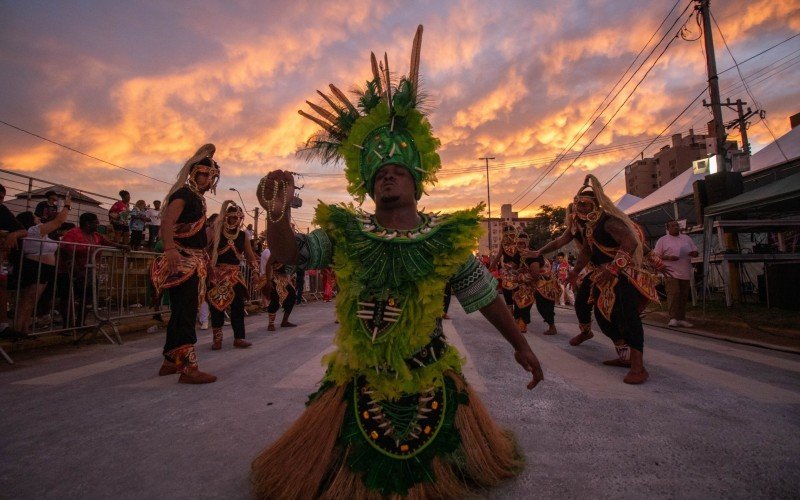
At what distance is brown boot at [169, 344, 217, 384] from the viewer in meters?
3.68

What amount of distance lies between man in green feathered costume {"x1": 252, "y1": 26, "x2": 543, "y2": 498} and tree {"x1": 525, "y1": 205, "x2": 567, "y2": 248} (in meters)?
48.6

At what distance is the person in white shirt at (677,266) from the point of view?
323 inches

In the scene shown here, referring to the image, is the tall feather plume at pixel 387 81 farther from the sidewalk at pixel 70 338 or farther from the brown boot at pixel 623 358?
the sidewalk at pixel 70 338

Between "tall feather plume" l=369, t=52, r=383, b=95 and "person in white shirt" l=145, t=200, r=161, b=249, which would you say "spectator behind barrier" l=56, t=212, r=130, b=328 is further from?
"tall feather plume" l=369, t=52, r=383, b=95

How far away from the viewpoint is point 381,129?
202 centimetres

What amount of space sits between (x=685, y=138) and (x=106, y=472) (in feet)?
247

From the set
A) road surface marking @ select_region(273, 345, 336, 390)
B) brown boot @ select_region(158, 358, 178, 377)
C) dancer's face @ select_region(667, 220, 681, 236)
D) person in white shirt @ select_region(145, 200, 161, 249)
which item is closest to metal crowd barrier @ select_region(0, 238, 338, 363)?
brown boot @ select_region(158, 358, 178, 377)

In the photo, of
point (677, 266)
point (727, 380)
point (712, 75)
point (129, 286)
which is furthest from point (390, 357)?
point (712, 75)

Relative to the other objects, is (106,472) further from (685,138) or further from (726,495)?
(685,138)

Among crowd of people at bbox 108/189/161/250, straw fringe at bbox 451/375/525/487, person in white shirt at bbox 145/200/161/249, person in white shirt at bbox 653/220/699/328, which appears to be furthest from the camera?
person in white shirt at bbox 145/200/161/249

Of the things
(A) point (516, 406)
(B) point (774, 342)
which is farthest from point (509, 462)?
(B) point (774, 342)

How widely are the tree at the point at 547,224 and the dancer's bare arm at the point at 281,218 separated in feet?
161

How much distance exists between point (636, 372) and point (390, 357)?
3306 millimetres

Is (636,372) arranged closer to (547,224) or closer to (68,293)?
(68,293)
